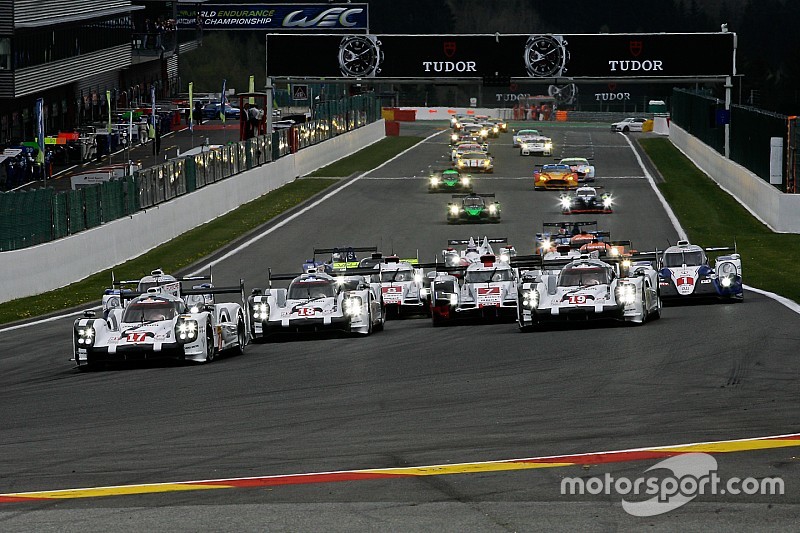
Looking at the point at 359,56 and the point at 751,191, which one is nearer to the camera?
the point at 751,191

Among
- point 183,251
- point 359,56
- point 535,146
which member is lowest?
point 183,251

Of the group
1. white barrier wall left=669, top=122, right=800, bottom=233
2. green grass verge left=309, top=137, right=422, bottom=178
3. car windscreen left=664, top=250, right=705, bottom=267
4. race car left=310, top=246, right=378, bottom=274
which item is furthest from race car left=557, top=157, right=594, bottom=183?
car windscreen left=664, top=250, right=705, bottom=267

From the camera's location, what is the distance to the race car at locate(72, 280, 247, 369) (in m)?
24.0

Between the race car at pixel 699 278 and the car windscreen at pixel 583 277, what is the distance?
3.92 meters

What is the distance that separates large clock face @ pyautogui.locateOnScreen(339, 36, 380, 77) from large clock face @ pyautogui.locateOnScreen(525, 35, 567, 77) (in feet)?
25.2

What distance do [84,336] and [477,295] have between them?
8.90 meters

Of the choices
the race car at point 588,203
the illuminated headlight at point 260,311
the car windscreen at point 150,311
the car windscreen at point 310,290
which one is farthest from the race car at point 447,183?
the car windscreen at point 150,311

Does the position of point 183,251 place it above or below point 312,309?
below

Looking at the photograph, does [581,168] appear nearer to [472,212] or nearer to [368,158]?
[472,212]

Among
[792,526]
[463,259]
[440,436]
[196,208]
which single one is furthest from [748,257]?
[792,526]

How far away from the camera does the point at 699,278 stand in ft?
100

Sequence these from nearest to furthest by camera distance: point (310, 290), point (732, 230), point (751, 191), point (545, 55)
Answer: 1. point (310, 290)
2. point (732, 230)
3. point (751, 191)
4. point (545, 55)

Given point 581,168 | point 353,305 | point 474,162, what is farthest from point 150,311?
point 474,162

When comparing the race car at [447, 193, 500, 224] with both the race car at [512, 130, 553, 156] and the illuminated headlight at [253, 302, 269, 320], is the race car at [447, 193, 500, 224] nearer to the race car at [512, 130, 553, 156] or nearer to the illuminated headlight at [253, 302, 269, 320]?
the illuminated headlight at [253, 302, 269, 320]
